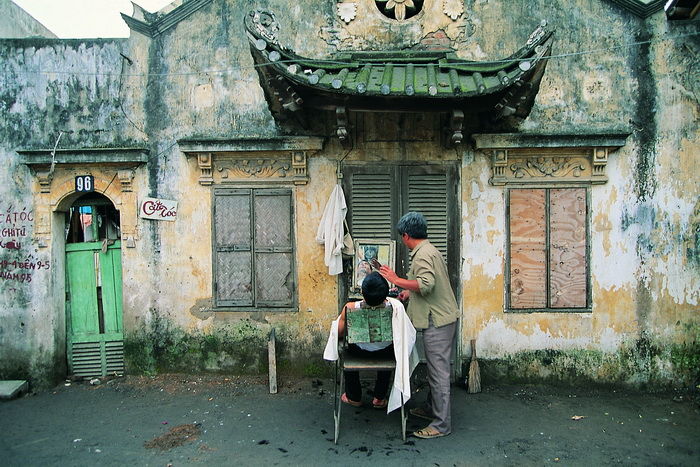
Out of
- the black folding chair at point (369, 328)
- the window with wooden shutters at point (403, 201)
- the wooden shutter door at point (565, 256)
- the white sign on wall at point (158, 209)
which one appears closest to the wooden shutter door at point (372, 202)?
the window with wooden shutters at point (403, 201)

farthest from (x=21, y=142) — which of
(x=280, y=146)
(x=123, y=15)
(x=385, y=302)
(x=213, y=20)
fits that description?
(x=385, y=302)

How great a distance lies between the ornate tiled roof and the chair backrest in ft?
7.00

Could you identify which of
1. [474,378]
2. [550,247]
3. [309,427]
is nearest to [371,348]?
[309,427]

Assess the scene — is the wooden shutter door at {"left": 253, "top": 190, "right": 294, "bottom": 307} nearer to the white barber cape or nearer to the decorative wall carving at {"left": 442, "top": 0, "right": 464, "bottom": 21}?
the white barber cape

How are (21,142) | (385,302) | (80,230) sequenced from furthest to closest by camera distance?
(80,230), (21,142), (385,302)

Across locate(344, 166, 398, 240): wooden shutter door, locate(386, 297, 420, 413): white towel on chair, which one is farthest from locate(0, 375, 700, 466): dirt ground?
locate(344, 166, 398, 240): wooden shutter door

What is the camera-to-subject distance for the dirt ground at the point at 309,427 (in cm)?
431

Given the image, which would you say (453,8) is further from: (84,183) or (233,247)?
(84,183)

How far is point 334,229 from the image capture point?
5.74 meters

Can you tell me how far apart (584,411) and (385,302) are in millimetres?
2730

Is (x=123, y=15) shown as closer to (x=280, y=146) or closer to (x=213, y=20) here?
(x=213, y=20)

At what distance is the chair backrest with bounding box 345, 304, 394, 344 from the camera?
4.48 m

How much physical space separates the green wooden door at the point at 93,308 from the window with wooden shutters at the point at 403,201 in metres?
3.34

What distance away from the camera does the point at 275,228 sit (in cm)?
606
